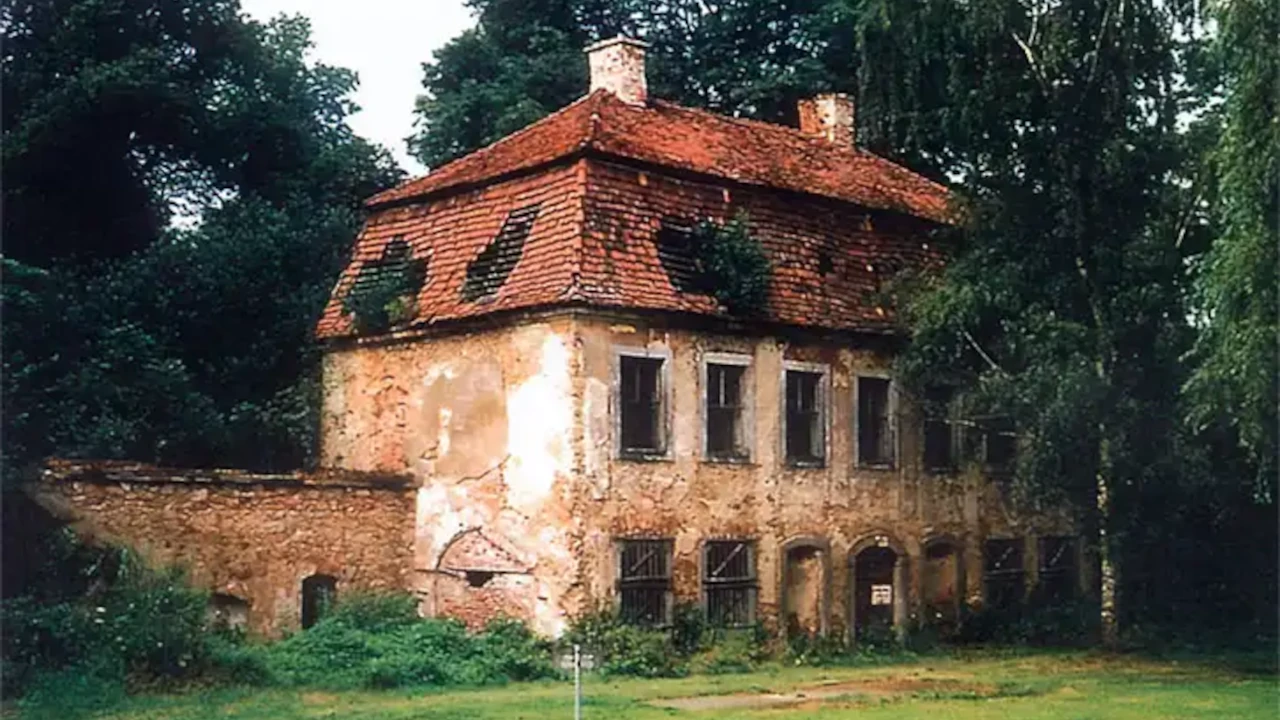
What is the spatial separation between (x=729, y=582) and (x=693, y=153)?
22.9 feet

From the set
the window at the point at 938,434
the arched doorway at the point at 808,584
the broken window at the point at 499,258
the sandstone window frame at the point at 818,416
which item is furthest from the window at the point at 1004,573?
the broken window at the point at 499,258

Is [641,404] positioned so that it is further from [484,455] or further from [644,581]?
[644,581]

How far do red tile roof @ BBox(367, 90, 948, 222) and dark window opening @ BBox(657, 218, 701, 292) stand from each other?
3.22ft

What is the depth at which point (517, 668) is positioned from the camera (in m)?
24.0

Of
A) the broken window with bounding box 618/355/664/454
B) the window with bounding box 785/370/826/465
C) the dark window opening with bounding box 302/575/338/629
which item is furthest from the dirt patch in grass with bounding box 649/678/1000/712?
the dark window opening with bounding box 302/575/338/629

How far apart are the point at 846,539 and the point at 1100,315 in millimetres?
5545

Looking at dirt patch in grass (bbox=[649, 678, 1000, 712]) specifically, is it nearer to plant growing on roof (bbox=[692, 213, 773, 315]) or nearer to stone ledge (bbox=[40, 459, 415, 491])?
plant growing on roof (bbox=[692, 213, 773, 315])

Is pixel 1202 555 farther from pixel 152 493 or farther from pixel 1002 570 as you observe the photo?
pixel 152 493

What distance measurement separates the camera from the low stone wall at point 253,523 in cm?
2359

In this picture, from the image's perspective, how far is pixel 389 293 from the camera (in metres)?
29.2

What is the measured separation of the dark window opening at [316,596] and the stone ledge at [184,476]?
1.42 metres

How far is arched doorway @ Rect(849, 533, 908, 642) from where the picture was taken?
29312mm

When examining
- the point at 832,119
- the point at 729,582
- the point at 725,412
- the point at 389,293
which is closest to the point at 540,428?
the point at 725,412

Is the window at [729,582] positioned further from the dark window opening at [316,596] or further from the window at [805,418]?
the dark window opening at [316,596]
